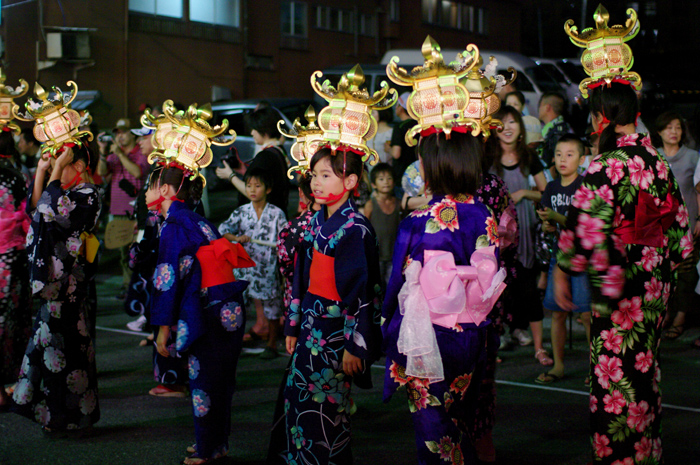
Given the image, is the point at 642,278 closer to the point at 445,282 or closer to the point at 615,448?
the point at 615,448

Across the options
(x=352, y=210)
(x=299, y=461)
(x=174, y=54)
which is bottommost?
(x=299, y=461)

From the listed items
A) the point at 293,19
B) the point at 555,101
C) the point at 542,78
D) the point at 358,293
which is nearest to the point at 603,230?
the point at 358,293

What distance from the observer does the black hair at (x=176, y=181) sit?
3869mm

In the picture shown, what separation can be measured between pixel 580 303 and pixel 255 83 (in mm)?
16942

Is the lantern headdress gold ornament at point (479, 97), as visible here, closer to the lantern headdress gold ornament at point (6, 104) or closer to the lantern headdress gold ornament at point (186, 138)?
the lantern headdress gold ornament at point (186, 138)

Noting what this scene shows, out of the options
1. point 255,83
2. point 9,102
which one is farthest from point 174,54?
point 9,102

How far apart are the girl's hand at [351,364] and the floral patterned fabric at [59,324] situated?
1.96 meters

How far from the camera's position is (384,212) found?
21.8 feet

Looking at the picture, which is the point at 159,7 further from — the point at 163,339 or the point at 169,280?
the point at 163,339

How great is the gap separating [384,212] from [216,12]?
13.5m

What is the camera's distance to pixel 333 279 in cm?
321

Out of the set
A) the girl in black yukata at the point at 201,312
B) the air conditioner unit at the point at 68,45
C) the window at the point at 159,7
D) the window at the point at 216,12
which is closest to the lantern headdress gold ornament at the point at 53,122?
the girl in black yukata at the point at 201,312

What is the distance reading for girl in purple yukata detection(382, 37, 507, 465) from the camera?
2771 mm

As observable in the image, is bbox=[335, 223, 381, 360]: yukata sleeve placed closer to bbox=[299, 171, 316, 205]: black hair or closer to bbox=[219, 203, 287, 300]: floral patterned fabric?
bbox=[299, 171, 316, 205]: black hair
